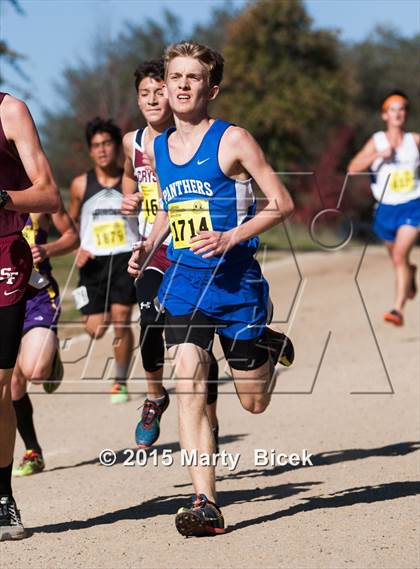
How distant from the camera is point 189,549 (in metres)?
5.33

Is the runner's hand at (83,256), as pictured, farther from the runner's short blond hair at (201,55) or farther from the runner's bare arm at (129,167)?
the runner's short blond hair at (201,55)

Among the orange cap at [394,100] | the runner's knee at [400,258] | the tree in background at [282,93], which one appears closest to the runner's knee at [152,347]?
the runner's knee at [400,258]

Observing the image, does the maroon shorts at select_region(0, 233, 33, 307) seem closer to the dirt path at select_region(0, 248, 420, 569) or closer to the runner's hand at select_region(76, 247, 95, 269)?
the dirt path at select_region(0, 248, 420, 569)

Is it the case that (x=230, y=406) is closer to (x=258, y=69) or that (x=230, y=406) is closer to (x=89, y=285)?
(x=89, y=285)

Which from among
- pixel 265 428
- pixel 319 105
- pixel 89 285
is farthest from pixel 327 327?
pixel 319 105

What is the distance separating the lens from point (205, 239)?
5.59m

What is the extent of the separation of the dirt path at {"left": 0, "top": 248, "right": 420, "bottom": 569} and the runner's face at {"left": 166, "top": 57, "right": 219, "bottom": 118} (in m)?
2.01

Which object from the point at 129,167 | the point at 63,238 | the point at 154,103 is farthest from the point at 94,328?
the point at 154,103

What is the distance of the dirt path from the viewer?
17.3 ft

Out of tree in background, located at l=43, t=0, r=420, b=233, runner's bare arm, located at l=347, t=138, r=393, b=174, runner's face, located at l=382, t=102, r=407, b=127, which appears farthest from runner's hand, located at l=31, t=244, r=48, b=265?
tree in background, located at l=43, t=0, r=420, b=233

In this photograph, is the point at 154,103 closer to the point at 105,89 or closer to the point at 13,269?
the point at 13,269

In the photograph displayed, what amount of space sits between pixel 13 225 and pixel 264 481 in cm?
229

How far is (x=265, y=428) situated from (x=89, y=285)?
8.59 feet

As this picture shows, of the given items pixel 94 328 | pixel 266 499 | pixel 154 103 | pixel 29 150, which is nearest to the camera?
pixel 29 150
